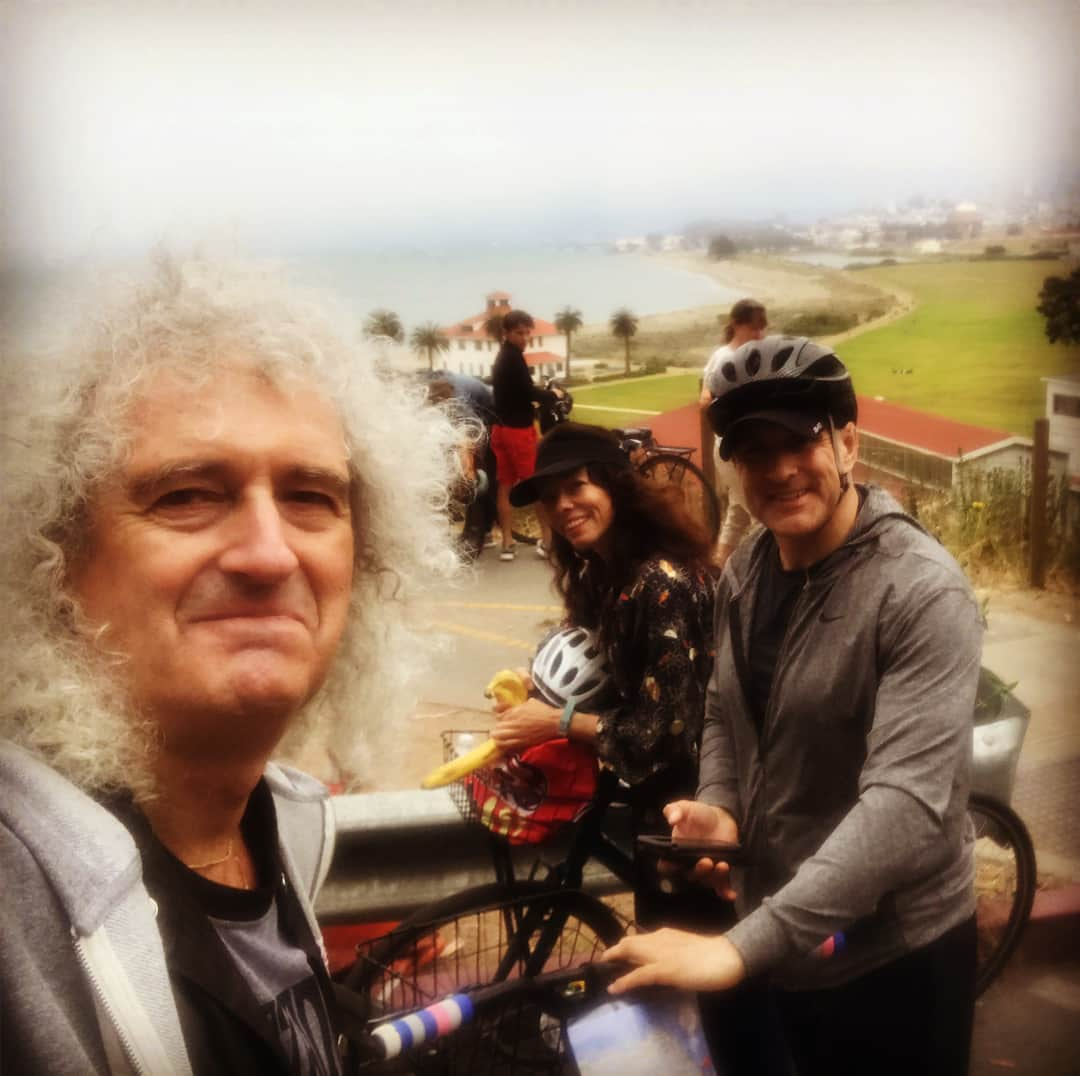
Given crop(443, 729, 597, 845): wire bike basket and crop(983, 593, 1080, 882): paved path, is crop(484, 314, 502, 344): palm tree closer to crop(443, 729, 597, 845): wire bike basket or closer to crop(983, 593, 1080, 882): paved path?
crop(443, 729, 597, 845): wire bike basket

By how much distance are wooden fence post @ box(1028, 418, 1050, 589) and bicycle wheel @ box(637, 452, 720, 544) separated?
0.39 metres

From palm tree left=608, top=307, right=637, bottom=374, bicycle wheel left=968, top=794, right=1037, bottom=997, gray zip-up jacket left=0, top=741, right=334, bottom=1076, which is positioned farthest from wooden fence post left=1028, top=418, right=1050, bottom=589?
gray zip-up jacket left=0, top=741, right=334, bottom=1076

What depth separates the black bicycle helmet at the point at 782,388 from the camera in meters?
0.89

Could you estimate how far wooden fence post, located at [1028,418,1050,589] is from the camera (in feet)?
3.53

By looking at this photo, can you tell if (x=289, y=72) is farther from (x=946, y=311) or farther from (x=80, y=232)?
(x=946, y=311)

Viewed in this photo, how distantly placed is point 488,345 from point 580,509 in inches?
11.5

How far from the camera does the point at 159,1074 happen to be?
1.80 ft

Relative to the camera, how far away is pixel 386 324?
900mm

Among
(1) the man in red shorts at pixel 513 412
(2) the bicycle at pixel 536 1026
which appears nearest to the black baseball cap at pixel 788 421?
(1) the man in red shorts at pixel 513 412

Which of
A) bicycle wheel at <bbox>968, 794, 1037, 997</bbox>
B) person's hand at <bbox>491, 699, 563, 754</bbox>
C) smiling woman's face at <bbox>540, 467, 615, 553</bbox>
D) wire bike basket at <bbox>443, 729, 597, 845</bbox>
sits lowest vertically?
bicycle wheel at <bbox>968, 794, 1037, 997</bbox>

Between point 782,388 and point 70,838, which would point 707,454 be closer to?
point 782,388

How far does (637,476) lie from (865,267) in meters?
0.38

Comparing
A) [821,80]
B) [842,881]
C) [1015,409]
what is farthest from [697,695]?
[821,80]

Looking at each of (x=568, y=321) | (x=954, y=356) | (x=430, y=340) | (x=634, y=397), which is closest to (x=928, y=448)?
(x=954, y=356)
